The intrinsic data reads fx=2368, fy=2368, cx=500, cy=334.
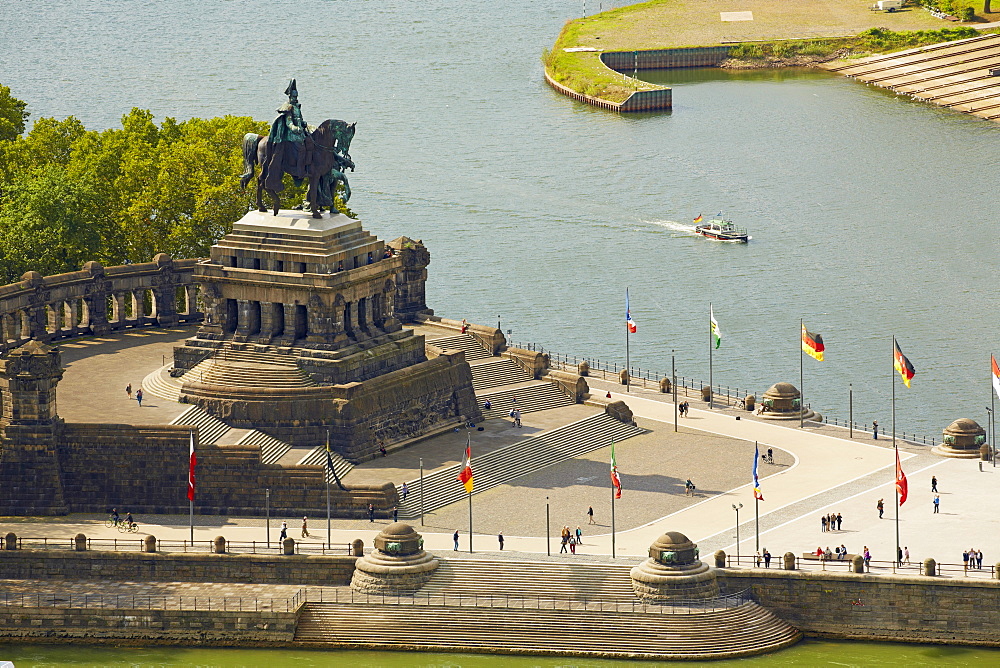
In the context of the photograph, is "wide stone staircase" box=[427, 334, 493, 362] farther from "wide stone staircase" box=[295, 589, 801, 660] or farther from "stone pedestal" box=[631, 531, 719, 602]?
"stone pedestal" box=[631, 531, 719, 602]

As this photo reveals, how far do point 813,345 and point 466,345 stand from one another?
70.4 feet

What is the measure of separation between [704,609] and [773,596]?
373 centimetres

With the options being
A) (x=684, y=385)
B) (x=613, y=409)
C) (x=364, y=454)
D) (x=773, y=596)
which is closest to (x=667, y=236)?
(x=684, y=385)

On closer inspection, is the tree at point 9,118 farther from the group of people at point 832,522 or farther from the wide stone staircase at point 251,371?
the group of people at point 832,522

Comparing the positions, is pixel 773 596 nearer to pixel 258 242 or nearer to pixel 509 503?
pixel 509 503

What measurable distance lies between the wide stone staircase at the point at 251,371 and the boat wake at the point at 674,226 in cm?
6816

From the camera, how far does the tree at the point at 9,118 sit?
7101 inches

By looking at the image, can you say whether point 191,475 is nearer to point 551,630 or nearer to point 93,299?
point 551,630

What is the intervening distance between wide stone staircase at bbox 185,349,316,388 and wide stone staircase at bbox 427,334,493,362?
630 inches

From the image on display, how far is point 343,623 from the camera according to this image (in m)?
113

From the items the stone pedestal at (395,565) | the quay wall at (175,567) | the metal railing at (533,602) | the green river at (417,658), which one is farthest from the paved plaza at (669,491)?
the green river at (417,658)

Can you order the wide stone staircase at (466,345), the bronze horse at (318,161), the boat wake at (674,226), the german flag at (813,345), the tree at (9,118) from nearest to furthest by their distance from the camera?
the bronze horse at (318,161)
the german flag at (813,345)
the wide stone staircase at (466,345)
the tree at (9,118)
the boat wake at (674,226)

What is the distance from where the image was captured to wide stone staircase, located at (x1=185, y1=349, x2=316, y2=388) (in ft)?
423

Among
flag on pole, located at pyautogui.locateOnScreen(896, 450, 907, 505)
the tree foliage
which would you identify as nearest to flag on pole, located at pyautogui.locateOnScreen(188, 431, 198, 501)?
flag on pole, located at pyautogui.locateOnScreen(896, 450, 907, 505)
